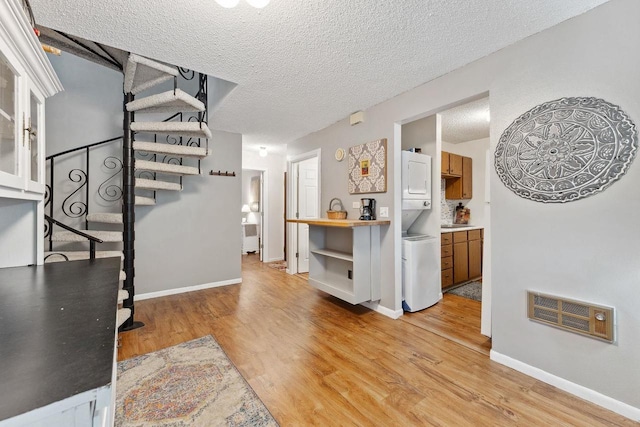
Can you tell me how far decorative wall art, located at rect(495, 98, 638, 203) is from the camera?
1.51 meters

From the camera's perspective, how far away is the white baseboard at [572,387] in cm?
148

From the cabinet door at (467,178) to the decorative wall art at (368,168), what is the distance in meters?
2.39

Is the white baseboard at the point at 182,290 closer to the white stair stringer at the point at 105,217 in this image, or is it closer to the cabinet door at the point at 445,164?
the white stair stringer at the point at 105,217

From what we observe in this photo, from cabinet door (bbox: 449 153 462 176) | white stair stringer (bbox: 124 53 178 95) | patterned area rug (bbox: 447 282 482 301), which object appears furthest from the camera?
cabinet door (bbox: 449 153 462 176)

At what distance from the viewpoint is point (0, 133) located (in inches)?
42.2

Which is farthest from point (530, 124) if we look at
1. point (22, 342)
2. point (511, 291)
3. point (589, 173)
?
point (22, 342)

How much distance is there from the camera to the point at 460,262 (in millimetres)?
3924

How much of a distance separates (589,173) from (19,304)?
2787 millimetres

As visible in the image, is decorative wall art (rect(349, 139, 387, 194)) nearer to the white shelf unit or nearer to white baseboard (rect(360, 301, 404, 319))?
the white shelf unit

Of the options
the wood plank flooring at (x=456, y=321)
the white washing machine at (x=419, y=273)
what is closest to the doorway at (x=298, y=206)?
the white washing machine at (x=419, y=273)

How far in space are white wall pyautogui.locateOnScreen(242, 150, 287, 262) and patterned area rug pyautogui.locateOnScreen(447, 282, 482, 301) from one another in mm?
3543

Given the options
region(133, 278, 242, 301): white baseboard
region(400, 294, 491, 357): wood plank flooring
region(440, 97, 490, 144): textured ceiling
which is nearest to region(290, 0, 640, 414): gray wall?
region(400, 294, 491, 357): wood plank flooring

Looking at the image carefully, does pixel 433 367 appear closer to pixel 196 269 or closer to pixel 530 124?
pixel 530 124

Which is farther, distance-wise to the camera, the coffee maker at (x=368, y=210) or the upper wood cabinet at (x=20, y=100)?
the coffee maker at (x=368, y=210)
